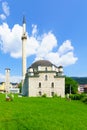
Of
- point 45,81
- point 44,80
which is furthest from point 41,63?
point 45,81

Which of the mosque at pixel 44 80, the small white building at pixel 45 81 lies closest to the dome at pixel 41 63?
the mosque at pixel 44 80

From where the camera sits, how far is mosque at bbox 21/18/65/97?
254 feet

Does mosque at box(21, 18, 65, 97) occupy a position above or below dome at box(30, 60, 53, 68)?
below

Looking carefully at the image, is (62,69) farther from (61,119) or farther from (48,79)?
(61,119)

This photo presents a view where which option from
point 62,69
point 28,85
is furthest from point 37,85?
point 62,69

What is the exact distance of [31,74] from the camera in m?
77.8

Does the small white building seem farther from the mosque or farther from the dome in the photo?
the dome

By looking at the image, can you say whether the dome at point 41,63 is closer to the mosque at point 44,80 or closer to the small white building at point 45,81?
the mosque at point 44,80

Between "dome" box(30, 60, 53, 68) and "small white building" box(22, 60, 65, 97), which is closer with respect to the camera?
"small white building" box(22, 60, 65, 97)

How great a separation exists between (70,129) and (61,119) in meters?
3.41

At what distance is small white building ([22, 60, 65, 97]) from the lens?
7738 cm

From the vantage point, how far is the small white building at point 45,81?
254 feet

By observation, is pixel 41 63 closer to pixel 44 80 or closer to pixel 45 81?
pixel 44 80

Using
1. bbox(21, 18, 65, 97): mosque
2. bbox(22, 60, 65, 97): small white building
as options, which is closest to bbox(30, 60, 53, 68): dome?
bbox(21, 18, 65, 97): mosque
